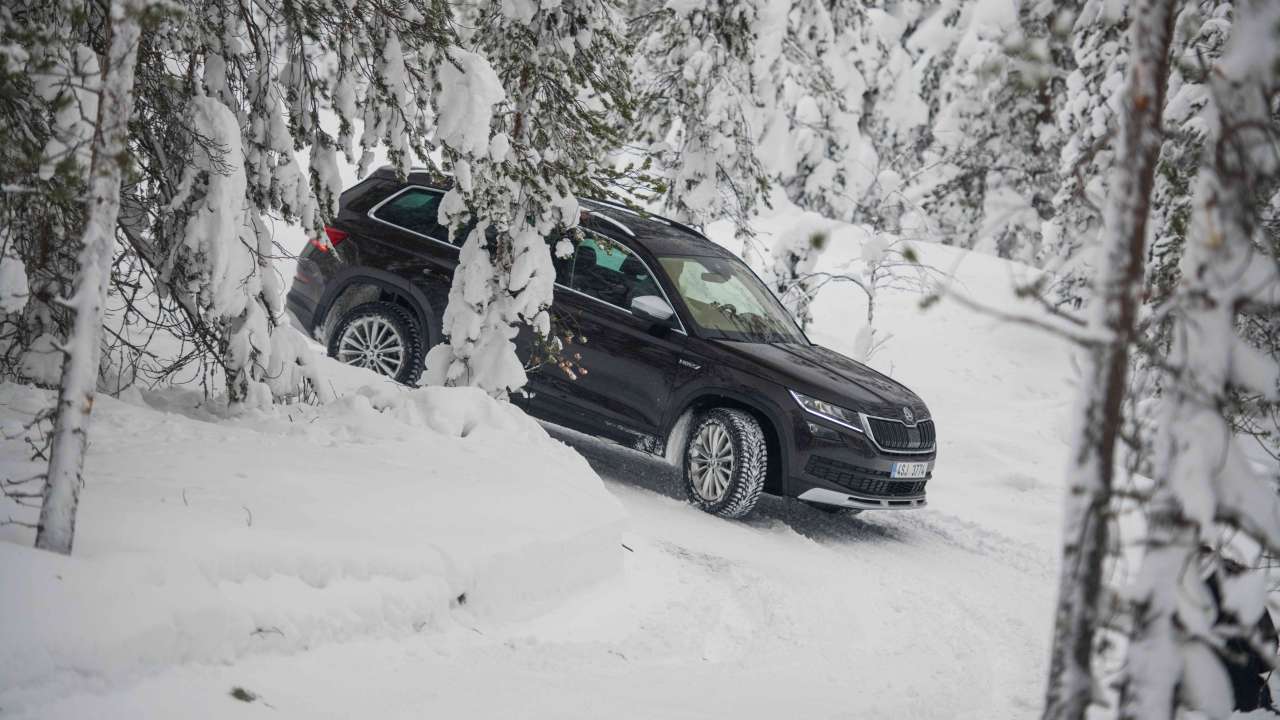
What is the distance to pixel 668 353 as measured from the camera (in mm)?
7988

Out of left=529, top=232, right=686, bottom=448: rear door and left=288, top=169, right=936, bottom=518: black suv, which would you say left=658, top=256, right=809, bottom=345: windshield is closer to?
left=288, top=169, right=936, bottom=518: black suv

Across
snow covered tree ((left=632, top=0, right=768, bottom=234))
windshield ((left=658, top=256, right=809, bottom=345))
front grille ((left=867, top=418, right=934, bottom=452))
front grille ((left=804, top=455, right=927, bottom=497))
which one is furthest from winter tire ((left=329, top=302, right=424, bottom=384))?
snow covered tree ((left=632, top=0, right=768, bottom=234))

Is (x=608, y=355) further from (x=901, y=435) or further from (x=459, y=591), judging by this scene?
(x=459, y=591)

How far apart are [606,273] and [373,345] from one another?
2.09 meters

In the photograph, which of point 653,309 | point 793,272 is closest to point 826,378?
point 653,309

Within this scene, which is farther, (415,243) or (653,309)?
(415,243)

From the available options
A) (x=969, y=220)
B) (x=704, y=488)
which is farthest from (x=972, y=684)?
(x=969, y=220)

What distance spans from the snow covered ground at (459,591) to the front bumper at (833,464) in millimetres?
380

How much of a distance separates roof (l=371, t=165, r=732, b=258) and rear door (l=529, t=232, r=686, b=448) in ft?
0.59

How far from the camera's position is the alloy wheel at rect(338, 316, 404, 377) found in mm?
8664

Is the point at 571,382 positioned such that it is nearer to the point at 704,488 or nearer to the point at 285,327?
the point at 704,488

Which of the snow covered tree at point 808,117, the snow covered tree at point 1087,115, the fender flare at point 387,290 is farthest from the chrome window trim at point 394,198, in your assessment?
the snow covered tree at point 808,117

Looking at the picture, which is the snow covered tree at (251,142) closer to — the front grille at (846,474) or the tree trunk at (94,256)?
the tree trunk at (94,256)

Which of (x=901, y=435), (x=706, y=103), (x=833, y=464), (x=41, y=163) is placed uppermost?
(x=706, y=103)
